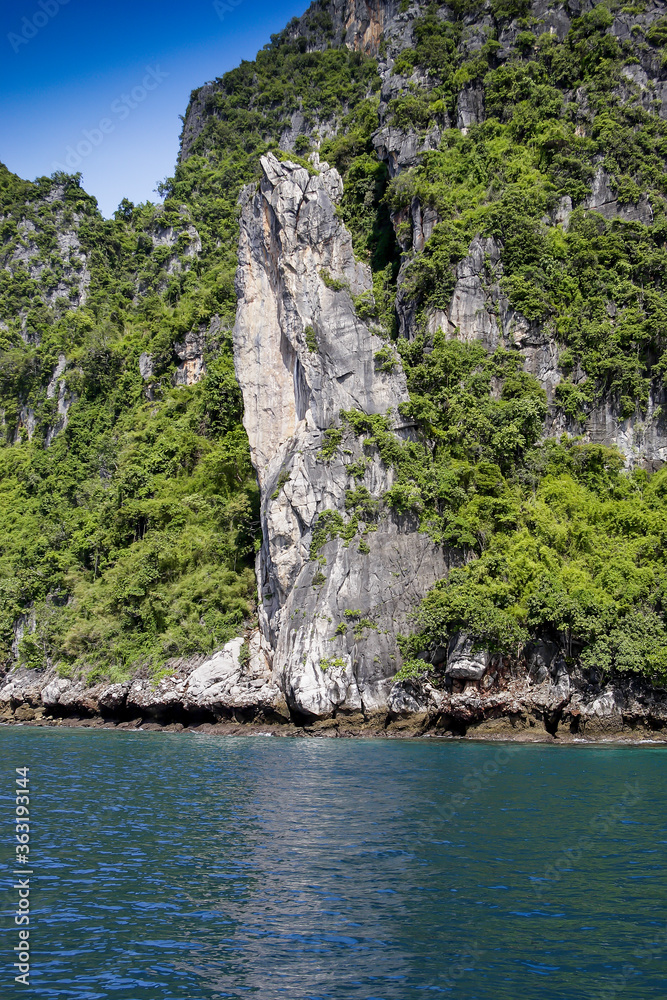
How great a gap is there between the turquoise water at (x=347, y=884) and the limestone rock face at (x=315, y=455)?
13290mm

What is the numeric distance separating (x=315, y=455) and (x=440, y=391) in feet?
27.0

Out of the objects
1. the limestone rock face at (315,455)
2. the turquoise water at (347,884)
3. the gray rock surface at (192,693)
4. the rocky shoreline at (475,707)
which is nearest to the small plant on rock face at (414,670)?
the rocky shoreline at (475,707)

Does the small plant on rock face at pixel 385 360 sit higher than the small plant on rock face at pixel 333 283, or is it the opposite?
the small plant on rock face at pixel 333 283

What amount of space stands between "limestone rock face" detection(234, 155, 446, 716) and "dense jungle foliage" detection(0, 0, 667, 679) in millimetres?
1428

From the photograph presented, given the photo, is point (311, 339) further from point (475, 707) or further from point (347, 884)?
point (347, 884)

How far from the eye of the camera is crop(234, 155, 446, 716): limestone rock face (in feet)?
121

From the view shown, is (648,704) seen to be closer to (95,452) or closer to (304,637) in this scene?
(304,637)

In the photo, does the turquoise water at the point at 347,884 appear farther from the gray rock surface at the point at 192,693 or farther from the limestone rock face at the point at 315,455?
the gray rock surface at the point at 192,693

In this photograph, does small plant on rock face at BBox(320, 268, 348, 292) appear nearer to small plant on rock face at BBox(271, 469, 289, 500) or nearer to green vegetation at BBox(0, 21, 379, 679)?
green vegetation at BBox(0, 21, 379, 679)

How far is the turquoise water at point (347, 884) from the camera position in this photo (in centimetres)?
895

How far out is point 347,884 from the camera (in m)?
12.3

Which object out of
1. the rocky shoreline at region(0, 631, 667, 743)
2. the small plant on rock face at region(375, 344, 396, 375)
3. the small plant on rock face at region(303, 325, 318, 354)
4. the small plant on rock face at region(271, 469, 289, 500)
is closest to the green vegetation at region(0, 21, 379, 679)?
the small plant on rock face at region(303, 325, 318, 354)

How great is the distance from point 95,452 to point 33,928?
181 feet

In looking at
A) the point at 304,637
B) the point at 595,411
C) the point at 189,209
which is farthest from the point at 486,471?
the point at 189,209
